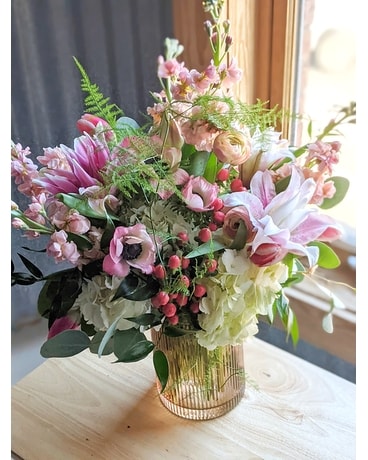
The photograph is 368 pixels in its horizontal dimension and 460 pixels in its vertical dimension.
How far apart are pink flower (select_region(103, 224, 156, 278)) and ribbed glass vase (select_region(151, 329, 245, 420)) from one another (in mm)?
179

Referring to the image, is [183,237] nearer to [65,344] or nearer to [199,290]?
[199,290]

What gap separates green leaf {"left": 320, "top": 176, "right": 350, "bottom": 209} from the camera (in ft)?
2.78

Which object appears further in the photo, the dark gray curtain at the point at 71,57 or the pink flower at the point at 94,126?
the dark gray curtain at the point at 71,57

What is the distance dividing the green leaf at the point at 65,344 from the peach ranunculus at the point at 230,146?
0.31 m

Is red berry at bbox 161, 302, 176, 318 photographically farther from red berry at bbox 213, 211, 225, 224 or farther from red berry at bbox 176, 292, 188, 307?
red berry at bbox 213, 211, 225, 224

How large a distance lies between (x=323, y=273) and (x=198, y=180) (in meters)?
0.83

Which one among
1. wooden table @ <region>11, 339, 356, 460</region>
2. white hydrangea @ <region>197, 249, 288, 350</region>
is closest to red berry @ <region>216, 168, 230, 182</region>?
white hydrangea @ <region>197, 249, 288, 350</region>

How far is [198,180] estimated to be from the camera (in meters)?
0.79

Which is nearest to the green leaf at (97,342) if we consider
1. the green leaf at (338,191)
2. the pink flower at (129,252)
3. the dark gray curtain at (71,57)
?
the pink flower at (129,252)

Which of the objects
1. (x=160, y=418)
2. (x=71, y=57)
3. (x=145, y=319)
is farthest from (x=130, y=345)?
(x=71, y=57)

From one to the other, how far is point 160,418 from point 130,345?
0.80 ft

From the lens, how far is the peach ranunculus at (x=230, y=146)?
76 cm

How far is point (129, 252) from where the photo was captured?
0.77 meters

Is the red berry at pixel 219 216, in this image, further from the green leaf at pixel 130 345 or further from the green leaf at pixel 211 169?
the green leaf at pixel 130 345
